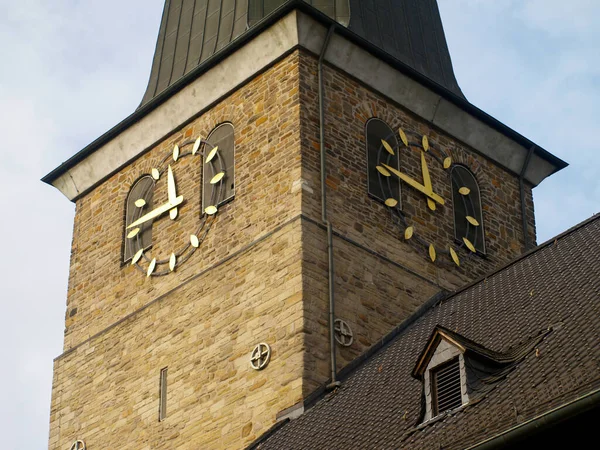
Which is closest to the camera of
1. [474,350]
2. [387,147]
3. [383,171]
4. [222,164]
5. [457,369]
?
[474,350]

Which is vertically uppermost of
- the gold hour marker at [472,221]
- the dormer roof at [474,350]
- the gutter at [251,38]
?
the gutter at [251,38]

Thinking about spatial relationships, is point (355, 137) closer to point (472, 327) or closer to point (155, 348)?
point (155, 348)

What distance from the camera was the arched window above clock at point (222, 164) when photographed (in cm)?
2437

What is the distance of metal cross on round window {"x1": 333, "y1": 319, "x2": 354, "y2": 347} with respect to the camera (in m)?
21.9

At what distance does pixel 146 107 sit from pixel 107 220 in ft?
6.80

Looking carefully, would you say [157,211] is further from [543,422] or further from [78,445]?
[543,422]

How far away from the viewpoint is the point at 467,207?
2589 centimetres

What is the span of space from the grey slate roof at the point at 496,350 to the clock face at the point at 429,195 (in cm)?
167

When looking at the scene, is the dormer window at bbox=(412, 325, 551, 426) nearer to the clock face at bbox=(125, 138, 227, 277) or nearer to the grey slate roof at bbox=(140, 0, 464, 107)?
the clock face at bbox=(125, 138, 227, 277)

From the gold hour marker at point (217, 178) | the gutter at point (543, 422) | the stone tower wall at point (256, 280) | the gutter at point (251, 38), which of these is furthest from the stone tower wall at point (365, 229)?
the gutter at point (543, 422)

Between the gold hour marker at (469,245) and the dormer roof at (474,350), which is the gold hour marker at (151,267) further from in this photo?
the dormer roof at (474,350)

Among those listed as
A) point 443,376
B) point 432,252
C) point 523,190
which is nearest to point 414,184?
point 432,252

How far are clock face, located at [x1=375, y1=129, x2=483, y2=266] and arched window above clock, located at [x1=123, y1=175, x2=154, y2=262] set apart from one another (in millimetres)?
4001

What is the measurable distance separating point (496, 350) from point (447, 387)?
4.04 ft
